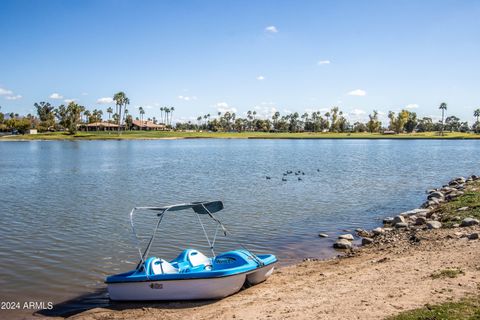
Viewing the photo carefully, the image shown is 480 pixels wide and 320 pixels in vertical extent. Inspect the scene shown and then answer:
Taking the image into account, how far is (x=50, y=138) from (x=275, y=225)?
5837 inches

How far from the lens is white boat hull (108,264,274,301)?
12.6 m

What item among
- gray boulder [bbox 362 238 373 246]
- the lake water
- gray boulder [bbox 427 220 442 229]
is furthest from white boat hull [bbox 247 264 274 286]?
gray boulder [bbox 427 220 442 229]

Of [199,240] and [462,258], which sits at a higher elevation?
[462,258]

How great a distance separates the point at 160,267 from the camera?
1315 cm

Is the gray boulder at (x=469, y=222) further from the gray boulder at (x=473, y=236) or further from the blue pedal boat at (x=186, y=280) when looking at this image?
the blue pedal boat at (x=186, y=280)

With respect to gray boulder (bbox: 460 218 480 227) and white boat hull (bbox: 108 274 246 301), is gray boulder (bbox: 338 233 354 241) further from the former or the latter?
white boat hull (bbox: 108 274 246 301)

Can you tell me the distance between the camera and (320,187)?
39562 mm

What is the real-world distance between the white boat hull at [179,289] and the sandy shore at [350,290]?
0.23m

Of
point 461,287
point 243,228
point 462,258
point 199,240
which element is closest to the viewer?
point 461,287

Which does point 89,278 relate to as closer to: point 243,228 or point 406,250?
point 243,228

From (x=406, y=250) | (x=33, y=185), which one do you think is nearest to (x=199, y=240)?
(x=406, y=250)

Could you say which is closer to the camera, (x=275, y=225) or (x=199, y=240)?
(x=199, y=240)

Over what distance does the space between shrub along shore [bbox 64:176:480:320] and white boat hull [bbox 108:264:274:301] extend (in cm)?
22

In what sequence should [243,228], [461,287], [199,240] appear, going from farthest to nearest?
[243,228] → [199,240] → [461,287]
